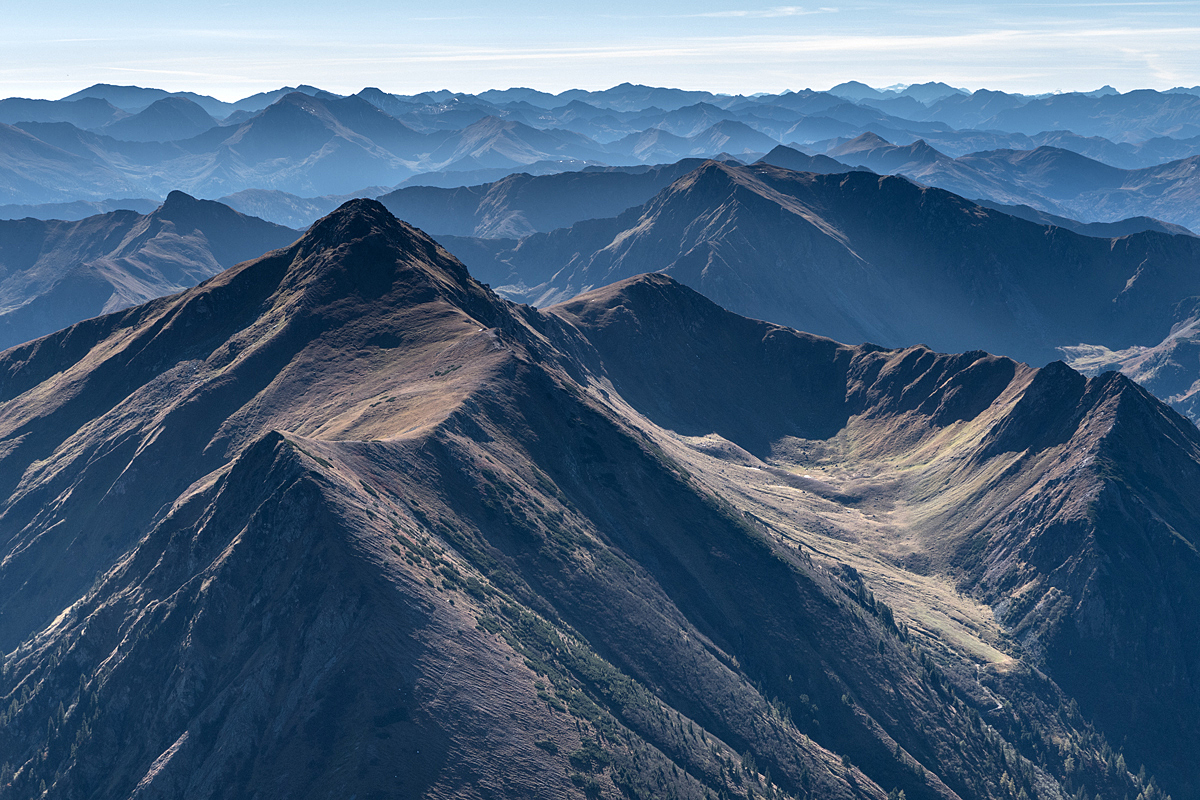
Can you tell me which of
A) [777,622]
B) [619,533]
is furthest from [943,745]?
[619,533]

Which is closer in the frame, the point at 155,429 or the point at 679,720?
the point at 679,720

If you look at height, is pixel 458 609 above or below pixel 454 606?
below

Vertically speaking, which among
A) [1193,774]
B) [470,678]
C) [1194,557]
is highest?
[1194,557]

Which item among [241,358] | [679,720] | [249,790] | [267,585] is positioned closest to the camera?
[249,790]

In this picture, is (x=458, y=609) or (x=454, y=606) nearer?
(x=454, y=606)

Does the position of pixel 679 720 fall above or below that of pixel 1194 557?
below

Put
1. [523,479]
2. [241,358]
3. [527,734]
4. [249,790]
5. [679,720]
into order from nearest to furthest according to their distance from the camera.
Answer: [249,790] → [527,734] → [679,720] → [523,479] → [241,358]

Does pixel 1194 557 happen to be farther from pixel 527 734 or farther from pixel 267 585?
pixel 267 585
